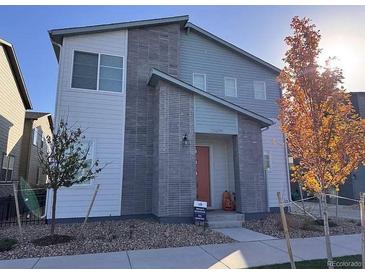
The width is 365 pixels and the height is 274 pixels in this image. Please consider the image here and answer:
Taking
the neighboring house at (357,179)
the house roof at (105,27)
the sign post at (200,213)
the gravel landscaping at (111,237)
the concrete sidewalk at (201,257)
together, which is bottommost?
the concrete sidewalk at (201,257)

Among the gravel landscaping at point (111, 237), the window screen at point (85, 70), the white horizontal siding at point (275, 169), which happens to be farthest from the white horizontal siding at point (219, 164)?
the window screen at point (85, 70)

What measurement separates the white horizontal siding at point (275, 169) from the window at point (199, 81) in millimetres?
3946

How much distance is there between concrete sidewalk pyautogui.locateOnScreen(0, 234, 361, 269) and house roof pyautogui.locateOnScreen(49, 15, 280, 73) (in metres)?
8.32

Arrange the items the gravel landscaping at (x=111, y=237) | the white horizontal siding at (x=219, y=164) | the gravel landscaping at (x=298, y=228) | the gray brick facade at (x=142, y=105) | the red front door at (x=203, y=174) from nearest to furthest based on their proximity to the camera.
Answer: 1. the gravel landscaping at (x=111, y=237)
2. the gravel landscaping at (x=298, y=228)
3. the gray brick facade at (x=142, y=105)
4. the red front door at (x=203, y=174)
5. the white horizontal siding at (x=219, y=164)

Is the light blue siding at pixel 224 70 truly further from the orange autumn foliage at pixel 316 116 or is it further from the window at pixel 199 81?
the orange autumn foliage at pixel 316 116

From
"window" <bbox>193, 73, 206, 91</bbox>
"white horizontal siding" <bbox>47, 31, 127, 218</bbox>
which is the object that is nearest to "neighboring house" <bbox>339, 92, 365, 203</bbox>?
"window" <bbox>193, 73, 206, 91</bbox>

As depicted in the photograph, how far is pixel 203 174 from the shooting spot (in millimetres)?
12008

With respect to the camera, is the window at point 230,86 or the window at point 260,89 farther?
the window at point 260,89

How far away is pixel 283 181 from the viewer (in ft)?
44.9

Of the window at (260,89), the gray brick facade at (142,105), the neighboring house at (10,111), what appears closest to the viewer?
the gray brick facade at (142,105)

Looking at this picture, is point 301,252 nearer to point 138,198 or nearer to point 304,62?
point 304,62

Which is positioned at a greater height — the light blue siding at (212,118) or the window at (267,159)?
Result: the light blue siding at (212,118)

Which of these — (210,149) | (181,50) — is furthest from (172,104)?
(181,50)

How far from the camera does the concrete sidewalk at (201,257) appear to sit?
555cm
